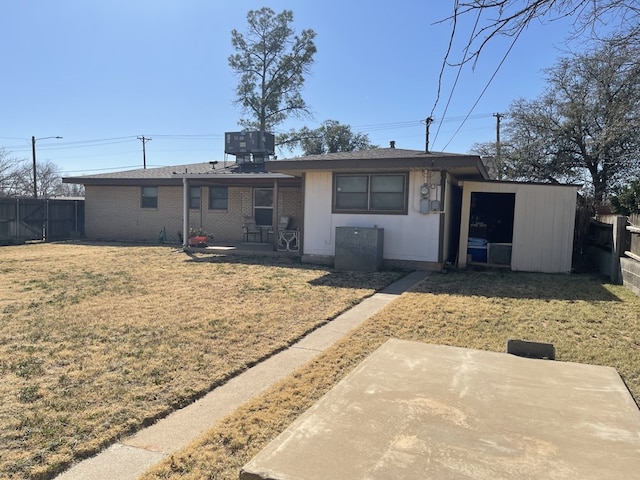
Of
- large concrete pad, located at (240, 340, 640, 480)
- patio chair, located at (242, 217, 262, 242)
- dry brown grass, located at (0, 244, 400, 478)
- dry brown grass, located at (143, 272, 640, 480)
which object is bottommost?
dry brown grass, located at (0, 244, 400, 478)

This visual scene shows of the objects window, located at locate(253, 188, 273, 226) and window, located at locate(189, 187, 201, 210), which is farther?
Answer: window, located at locate(189, 187, 201, 210)

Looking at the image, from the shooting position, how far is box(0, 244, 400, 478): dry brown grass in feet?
10.5

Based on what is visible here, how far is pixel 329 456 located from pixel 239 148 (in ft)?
59.3

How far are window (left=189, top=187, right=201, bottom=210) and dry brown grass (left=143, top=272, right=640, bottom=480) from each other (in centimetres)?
1105

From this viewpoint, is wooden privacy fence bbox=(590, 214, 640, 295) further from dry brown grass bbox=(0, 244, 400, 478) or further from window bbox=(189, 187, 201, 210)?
window bbox=(189, 187, 201, 210)

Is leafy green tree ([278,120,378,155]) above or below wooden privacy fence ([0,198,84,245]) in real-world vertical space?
above

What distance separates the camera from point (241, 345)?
5105 mm

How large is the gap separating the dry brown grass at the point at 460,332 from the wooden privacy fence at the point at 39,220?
55.4 feet

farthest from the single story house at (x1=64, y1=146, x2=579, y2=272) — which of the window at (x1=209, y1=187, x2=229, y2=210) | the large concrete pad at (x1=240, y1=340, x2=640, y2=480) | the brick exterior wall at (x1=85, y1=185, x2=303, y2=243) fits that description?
the large concrete pad at (x1=240, y1=340, x2=640, y2=480)

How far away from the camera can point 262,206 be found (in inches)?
676

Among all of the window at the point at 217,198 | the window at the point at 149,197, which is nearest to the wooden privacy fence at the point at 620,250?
the window at the point at 217,198

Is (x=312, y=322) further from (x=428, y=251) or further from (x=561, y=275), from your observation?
(x=561, y=275)

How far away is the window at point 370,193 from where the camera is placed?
11.3 m

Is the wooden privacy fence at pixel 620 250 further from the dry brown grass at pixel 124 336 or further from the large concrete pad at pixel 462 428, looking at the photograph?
the large concrete pad at pixel 462 428
